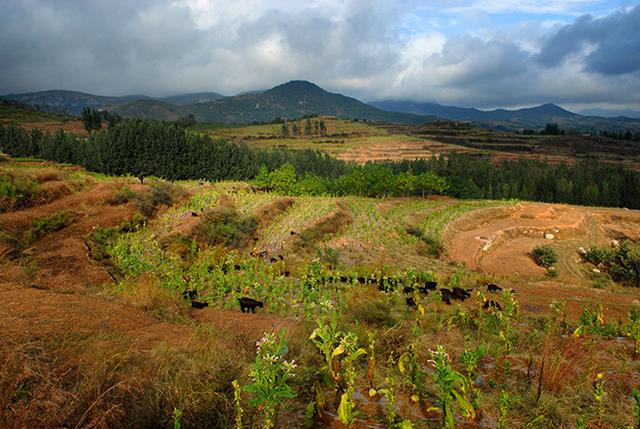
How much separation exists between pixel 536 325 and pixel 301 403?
6.49 m

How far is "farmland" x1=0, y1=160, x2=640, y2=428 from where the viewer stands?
12.8 ft

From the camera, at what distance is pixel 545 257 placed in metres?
27.8

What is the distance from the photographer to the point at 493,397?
4.62 m

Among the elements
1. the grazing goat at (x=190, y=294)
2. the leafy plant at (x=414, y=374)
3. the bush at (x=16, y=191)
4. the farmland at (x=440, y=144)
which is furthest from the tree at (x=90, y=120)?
the leafy plant at (x=414, y=374)

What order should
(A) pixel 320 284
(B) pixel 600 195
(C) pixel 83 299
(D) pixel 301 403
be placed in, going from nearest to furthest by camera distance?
(D) pixel 301 403
(C) pixel 83 299
(A) pixel 320 284
(B) pixel 600 195


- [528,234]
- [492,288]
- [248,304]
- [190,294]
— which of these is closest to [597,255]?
[528,234]

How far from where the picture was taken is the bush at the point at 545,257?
27.7m

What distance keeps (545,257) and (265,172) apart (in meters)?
41.0

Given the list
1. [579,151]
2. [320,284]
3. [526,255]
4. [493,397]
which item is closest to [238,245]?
[320,284]

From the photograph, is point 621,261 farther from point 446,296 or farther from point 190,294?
point 190,294

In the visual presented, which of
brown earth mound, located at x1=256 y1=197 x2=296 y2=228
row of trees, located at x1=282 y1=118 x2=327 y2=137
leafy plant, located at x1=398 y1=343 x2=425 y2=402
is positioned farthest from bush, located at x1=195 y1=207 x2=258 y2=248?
row of trees, located at x1=282 y1=118 x2=327 y2=137

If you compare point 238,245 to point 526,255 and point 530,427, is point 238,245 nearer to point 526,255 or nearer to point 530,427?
point 530,427

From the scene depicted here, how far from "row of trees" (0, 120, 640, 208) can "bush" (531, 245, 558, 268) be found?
3057 cm

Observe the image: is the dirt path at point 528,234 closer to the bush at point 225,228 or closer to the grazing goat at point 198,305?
the bush at point 225,228
